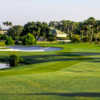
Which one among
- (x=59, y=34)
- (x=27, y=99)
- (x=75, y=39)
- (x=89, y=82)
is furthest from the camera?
(x=59, y=34)

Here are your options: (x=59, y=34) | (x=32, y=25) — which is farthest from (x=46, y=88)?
(x=59, y=34)

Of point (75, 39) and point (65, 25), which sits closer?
point (75, 39)

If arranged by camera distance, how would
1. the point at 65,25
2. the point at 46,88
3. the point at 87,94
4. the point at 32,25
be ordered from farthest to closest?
the point at 65,25 < the point at 32,25 < the point at 46,88 < the point at 87,94

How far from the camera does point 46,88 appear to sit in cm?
1209

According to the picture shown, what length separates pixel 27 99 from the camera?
10.2 metres

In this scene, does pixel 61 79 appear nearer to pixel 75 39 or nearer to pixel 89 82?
pixel 89 82

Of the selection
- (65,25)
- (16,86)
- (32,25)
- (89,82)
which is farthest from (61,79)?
(65,25)

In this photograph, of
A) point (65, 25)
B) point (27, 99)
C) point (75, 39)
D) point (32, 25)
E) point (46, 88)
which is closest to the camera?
point (27, 99)

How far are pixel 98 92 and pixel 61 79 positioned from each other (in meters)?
3.66

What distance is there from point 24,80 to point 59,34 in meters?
109

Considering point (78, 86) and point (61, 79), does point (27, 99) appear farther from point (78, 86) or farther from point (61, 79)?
point (61, 79)

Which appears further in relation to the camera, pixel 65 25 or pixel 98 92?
pixel 65 25

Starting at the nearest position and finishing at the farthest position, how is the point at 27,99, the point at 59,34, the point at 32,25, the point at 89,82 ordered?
the point at 27,99 < the point at 89,82 < the point at 32,25 < the point at 59,34

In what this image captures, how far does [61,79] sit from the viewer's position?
14492 millimetres
